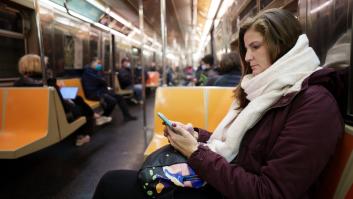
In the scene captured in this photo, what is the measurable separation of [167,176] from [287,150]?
18.8 inches

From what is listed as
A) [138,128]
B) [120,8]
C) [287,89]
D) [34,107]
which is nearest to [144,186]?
[287,89]

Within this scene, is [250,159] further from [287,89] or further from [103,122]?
[103,122]

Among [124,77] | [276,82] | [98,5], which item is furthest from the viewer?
[124,77]

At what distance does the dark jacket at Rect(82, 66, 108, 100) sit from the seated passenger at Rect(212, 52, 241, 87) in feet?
10.2

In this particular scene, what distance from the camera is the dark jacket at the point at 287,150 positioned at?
2.78 feet

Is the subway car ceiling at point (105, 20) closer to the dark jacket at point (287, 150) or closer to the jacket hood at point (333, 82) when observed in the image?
the jacket hood at point (333, 82)

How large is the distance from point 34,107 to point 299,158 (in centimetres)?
266

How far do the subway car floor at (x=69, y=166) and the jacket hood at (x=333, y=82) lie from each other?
2036 millimetres

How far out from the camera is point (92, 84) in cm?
547

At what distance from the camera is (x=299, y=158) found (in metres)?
0.84

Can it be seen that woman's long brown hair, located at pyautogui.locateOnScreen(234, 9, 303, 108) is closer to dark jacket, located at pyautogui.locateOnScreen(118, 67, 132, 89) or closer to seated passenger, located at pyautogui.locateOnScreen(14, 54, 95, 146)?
seated passenger, located at pyautogui.locateOnScreen(14, 54, 95, 146)

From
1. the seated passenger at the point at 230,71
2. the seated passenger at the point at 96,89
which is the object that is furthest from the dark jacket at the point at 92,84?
the seated passenger at the point at 230,71

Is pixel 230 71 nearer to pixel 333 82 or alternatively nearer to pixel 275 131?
pixel 333 82

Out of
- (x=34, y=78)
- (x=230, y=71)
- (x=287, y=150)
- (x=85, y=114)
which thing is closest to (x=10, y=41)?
(x=34, y=78)
